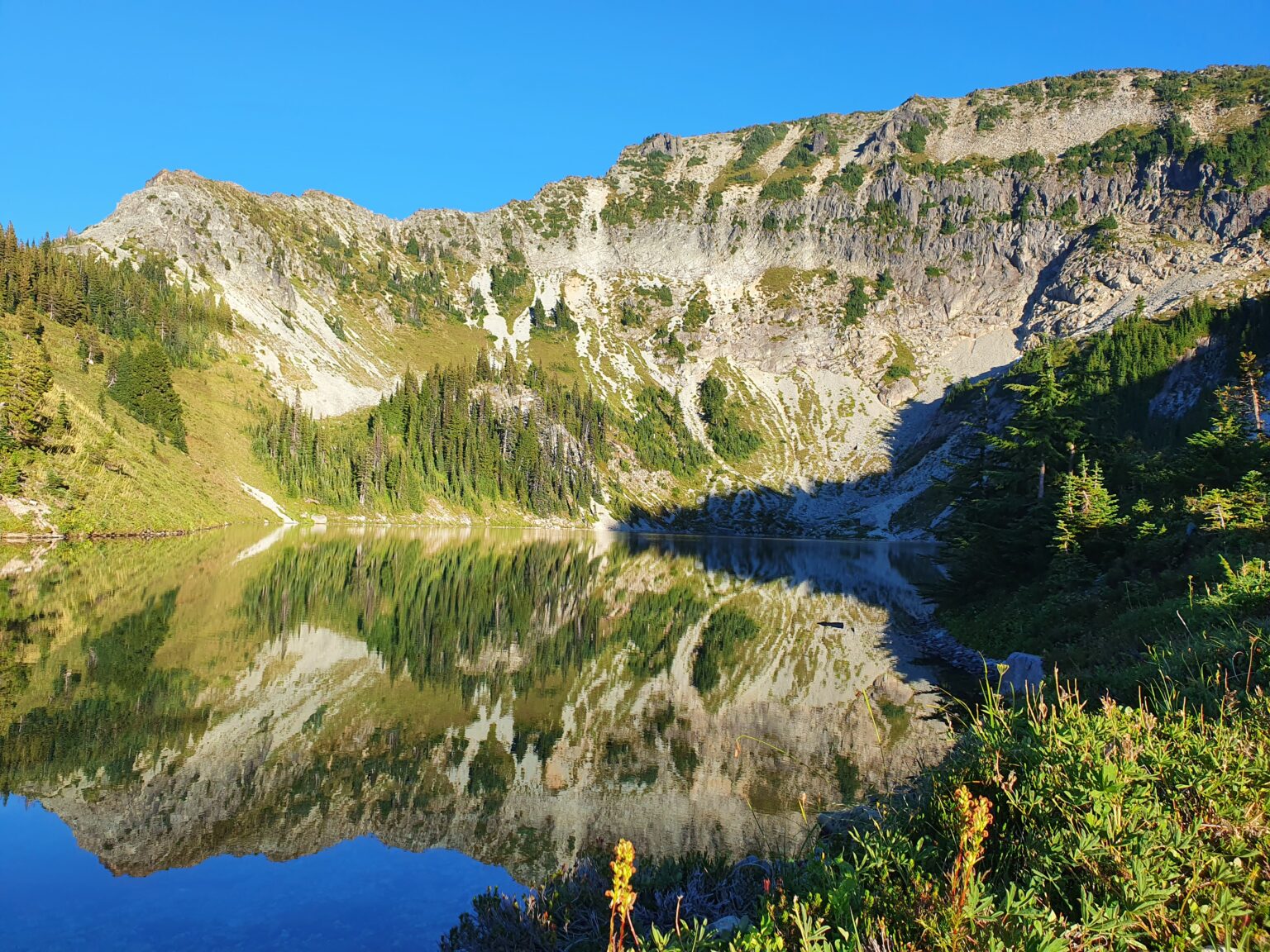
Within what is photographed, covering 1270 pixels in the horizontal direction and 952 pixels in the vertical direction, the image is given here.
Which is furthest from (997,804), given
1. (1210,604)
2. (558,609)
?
(558,609)

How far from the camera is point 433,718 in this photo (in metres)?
20.7

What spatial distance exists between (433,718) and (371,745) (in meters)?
2.74

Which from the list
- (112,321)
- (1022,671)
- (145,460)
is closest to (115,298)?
(112,321)

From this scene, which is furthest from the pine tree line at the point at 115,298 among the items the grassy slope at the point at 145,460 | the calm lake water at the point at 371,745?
the calm lake water at the point at 371,745

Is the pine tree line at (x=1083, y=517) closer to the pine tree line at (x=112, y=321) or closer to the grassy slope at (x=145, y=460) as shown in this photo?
the grassy slope at (x=145, y=460)

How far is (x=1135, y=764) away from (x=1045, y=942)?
8.35 ft

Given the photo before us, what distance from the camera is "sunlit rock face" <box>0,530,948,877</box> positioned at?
46.6 ft

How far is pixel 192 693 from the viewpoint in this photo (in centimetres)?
2050

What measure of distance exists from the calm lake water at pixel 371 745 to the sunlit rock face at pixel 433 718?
0.10 metres

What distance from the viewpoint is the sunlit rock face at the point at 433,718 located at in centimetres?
1422

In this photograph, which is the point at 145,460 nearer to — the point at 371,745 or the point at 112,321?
the point at 112,321

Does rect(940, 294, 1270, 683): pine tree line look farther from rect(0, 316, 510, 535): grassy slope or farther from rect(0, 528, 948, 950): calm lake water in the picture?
rect(0, 316, 510, 535): grassy slope

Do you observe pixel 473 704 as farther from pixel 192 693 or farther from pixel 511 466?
pixel 511 466

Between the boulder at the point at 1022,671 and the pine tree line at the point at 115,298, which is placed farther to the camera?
the pine tree line at the point at 115,298
